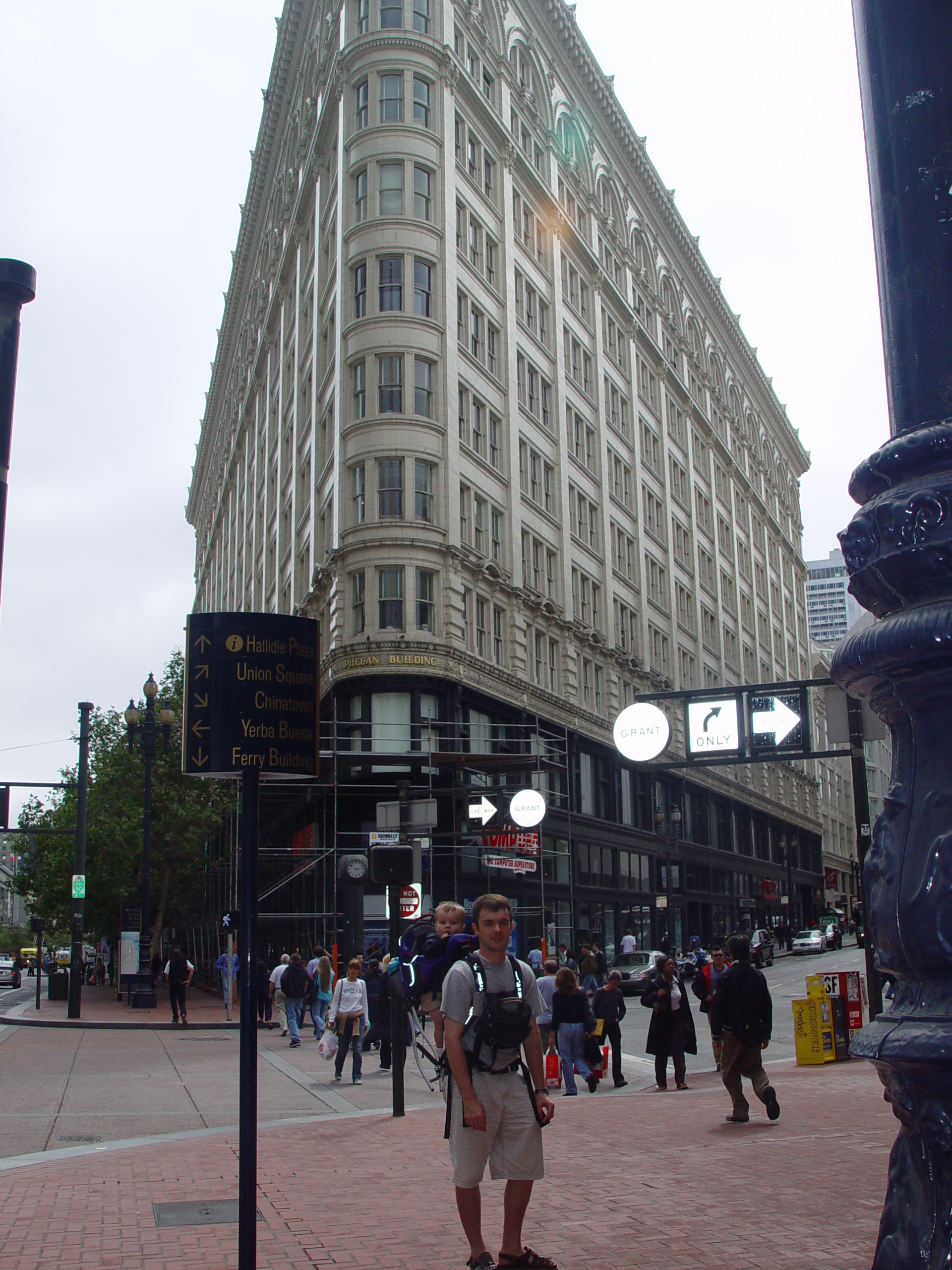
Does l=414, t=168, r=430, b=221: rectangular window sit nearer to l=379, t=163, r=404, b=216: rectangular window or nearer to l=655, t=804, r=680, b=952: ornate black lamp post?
l=379, t=163, r=404, b=216: rectangular window

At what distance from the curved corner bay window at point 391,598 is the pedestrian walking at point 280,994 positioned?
1079 centimetres

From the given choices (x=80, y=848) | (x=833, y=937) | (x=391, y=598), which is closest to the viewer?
(x=80, y=848)

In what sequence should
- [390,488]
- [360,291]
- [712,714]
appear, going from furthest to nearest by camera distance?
1. [360,291]
2. [390,488]
3. [712,714]

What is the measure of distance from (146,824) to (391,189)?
22.1 meters

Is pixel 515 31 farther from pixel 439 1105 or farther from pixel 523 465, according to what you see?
pixel 439 1105

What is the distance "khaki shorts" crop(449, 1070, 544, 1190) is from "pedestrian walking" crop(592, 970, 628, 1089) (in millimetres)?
11200

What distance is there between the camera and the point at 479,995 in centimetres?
614

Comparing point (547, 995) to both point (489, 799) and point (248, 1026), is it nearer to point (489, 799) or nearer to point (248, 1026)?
point (248, 1026)

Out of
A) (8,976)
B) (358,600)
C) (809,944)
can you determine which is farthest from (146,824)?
(8,976)

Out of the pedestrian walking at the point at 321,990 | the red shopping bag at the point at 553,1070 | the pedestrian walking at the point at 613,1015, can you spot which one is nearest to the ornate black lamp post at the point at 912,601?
the red shopping bag at the point at 553,1070

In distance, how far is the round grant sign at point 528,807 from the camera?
113ft

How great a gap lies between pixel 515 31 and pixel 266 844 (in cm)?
3523

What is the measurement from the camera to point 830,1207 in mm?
7363

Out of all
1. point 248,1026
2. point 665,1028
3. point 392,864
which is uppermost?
point 392,864
